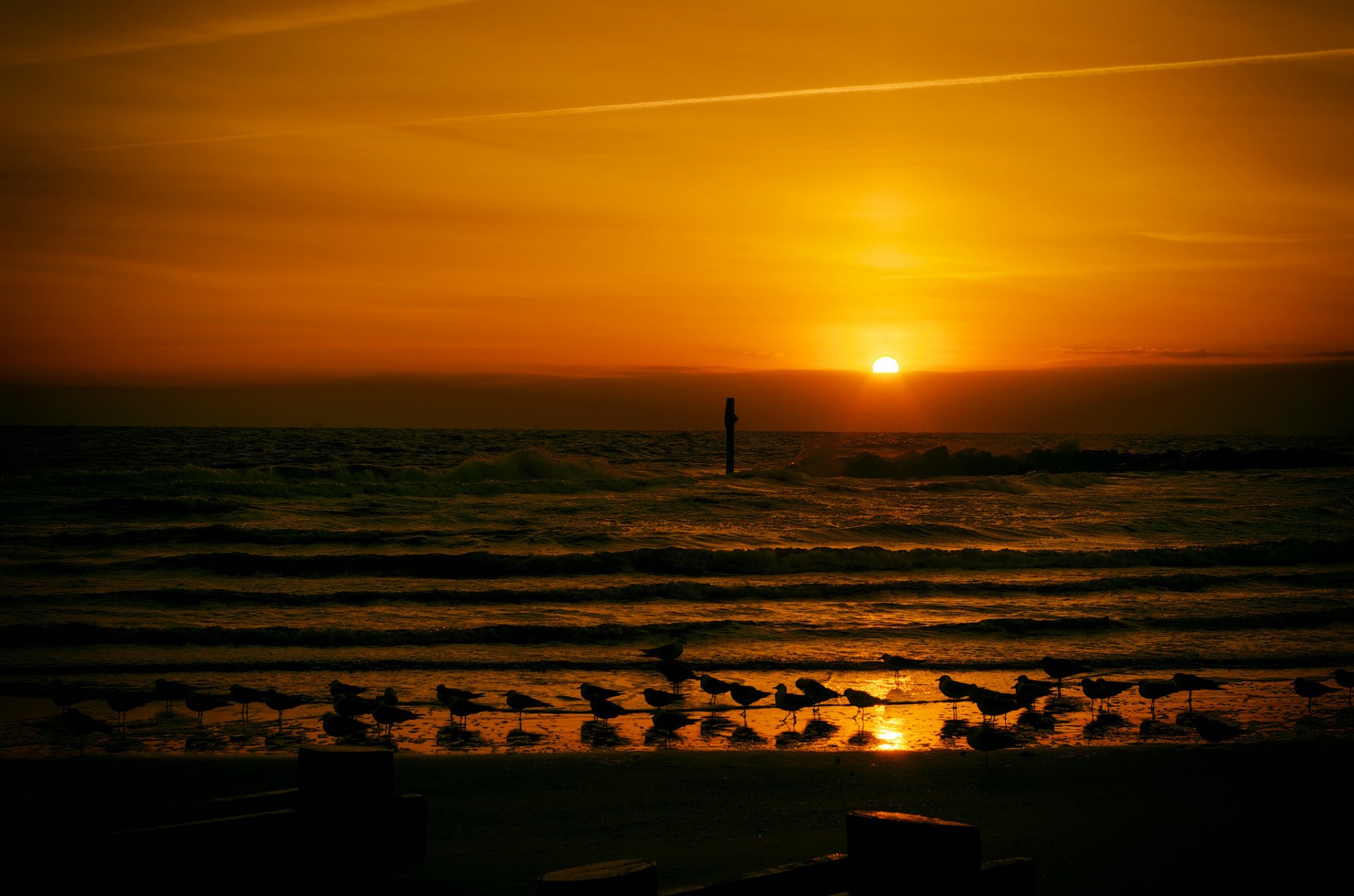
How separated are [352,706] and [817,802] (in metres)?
3.65

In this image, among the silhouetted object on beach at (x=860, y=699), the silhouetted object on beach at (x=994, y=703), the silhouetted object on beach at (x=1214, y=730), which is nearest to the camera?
the silhouetted object on beach at (x=1214, y=730)

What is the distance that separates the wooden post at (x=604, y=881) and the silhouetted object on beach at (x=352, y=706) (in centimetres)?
600

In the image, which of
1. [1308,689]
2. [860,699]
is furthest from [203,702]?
[1308,689]

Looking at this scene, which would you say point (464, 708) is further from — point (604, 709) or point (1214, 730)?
point (1214, 730)

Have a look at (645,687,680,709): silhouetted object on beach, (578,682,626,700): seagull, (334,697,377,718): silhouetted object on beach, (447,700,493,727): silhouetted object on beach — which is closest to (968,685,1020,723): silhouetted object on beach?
(645,687,680,709): silhouetted object on beach

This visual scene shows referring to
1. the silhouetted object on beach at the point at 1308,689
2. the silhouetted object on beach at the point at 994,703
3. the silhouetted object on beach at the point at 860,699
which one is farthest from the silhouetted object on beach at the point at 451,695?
the silhouetted object on beach at the point at 1308,689

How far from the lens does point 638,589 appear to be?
586 inches

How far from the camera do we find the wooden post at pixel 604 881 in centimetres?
190

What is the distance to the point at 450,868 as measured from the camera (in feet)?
15.4

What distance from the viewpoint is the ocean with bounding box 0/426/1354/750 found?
9930 millimetres

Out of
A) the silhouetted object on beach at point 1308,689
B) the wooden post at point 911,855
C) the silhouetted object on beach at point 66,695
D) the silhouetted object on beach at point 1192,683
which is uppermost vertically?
the wooden post at point 911,855

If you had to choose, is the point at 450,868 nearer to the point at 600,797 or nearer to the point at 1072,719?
the point at 600,797

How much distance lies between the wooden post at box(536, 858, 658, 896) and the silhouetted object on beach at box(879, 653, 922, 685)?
8.19m

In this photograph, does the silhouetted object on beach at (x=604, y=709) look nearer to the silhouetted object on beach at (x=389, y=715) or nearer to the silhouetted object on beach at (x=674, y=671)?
the silhouetted object on beach at (x=674, y=671)
